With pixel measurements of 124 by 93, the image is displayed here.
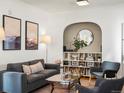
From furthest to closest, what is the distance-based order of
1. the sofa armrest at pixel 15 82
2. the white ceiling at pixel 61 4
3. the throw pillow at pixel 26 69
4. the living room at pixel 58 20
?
1. the white ceiling at pixel 61 4
2. the living room at pixel 58 20
3. the throw pillow at pixel 26 69
4. the sofa armrest at pixel 15 82

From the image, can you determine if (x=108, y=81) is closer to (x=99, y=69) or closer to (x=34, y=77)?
(x=34, y=77)

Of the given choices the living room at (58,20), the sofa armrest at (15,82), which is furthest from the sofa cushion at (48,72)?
the sofa armrest at (15,82)

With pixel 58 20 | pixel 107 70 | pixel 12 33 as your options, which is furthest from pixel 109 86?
pixel 58 20

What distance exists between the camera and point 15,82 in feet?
13.7

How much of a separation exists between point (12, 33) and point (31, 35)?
1.03m

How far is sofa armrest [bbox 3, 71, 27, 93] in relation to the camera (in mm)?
4112

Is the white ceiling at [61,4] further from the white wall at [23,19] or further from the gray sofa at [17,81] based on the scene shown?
the gray sofa at [17,81]

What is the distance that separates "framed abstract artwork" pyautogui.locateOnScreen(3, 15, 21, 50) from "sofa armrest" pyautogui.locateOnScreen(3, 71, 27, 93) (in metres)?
1.06

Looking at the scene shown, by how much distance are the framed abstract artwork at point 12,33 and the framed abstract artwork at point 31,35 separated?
421 mm

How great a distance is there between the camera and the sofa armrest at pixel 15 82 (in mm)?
4112

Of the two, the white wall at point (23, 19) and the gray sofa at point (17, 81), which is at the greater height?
the white wall at point (23, 19)

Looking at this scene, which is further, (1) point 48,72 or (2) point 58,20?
(2) point 58,20

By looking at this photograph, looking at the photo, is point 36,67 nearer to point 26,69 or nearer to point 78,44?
point 26,69

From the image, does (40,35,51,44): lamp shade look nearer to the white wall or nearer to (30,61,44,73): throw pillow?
the white wall
